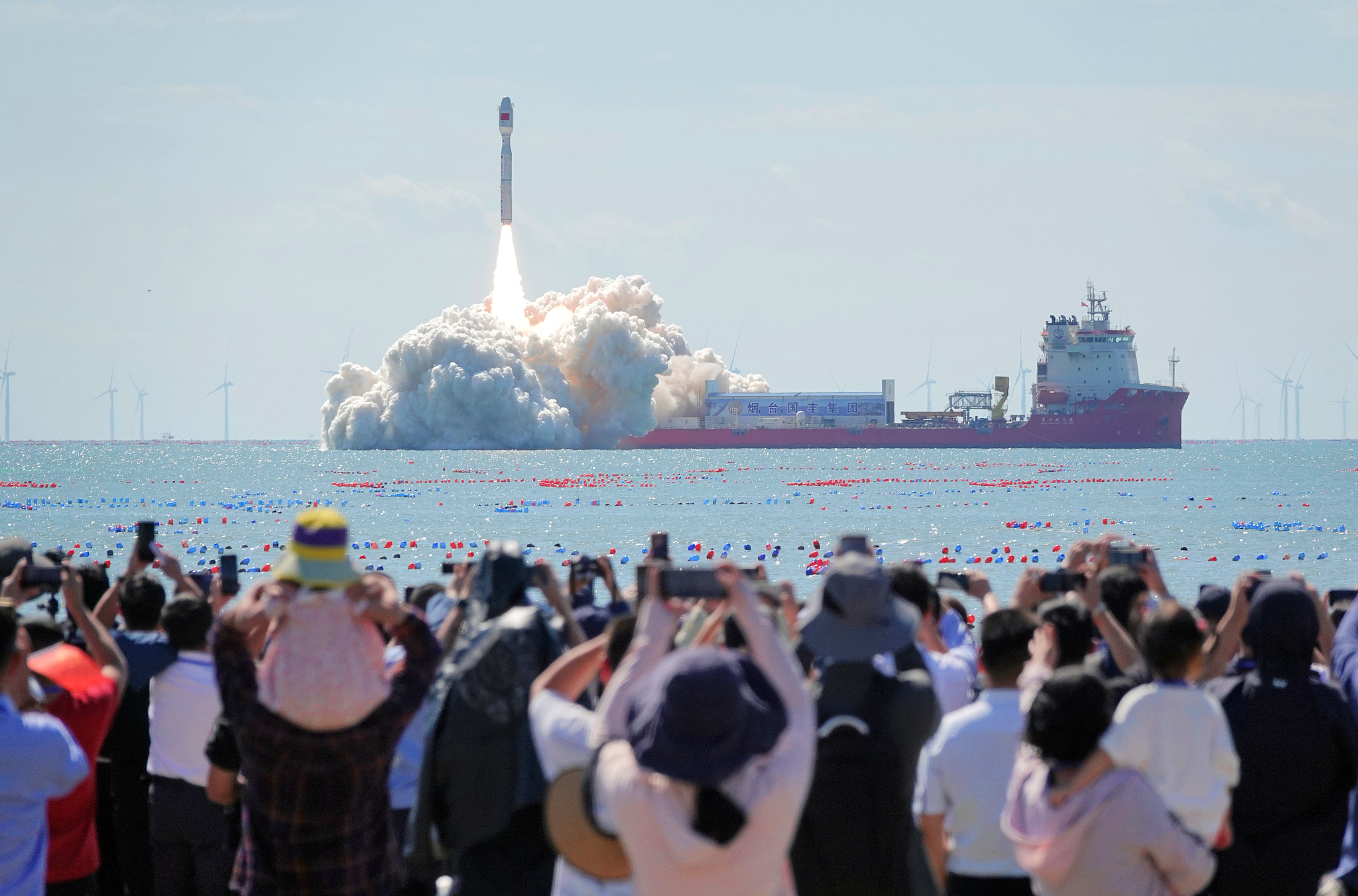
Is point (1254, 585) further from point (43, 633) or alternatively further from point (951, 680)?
point (43, 633)

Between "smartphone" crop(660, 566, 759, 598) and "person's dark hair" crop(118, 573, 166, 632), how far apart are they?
129 inches

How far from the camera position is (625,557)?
3900cm

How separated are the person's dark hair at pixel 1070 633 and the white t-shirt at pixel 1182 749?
60cm

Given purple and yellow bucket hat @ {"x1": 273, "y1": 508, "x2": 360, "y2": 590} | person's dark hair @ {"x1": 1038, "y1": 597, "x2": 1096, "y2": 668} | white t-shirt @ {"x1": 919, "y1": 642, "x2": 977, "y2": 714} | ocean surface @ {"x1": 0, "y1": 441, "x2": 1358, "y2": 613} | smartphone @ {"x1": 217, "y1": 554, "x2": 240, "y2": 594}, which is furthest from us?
ocean surface @ {"x1": 0, "y1": 441, "x2": 1358, "y2": 613}

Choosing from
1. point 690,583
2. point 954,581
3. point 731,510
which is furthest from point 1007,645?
point 731,510

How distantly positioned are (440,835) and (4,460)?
159504mm

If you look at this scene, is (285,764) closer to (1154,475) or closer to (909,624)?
(909,624)

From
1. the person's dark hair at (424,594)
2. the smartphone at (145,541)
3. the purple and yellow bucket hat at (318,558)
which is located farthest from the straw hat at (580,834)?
the smartphone at (145,541)

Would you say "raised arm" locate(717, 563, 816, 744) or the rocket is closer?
"raised arm" locate(717, 563, 816, 744)

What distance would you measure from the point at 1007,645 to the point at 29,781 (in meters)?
3.12

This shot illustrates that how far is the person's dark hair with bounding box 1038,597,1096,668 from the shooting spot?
5.48 metres

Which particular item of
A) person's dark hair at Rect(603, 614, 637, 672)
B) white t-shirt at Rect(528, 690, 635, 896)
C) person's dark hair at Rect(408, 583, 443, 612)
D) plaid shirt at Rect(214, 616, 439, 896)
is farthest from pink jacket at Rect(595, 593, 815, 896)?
person's dark hair at Rect(408, 583, 443, 612)

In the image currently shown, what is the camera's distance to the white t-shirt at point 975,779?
16.6 feet

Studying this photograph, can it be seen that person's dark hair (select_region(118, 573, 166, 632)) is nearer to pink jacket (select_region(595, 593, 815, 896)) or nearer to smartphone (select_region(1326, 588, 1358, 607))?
pink jacket (select_region(595, 593, 815, 896))
